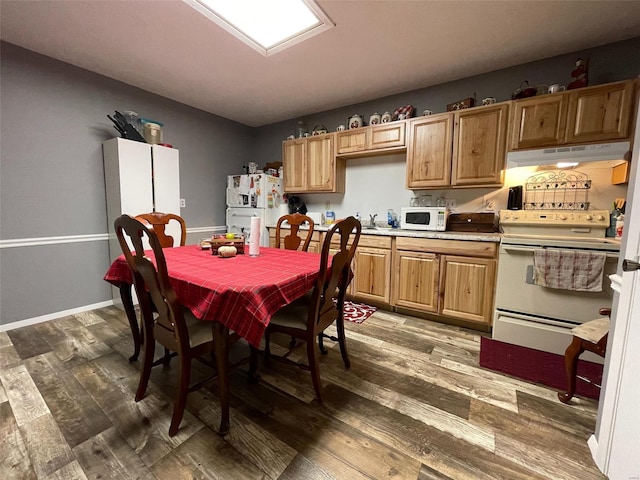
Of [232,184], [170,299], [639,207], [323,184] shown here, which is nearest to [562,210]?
[639,207]

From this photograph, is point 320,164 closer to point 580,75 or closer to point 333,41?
point 333,41

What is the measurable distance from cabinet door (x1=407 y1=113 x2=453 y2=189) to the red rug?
1.65 meters

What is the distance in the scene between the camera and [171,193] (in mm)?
3182

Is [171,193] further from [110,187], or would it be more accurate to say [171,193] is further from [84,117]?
[84,117]

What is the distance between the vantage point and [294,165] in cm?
378

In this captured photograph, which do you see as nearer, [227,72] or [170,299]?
[170,299]

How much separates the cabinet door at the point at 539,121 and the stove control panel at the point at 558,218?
616 millimetres

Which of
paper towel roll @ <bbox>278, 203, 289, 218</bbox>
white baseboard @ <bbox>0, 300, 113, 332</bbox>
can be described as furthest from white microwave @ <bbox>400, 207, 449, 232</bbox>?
white baseboard @ <bbox>0, 300, 113, 332</bbox>

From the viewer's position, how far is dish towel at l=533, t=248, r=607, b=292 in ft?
6.09

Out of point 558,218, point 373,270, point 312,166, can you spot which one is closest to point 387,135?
point 312,166

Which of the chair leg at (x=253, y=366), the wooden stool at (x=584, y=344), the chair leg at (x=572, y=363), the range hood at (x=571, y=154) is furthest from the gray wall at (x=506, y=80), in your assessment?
the chair leg at (x=253, y=366)

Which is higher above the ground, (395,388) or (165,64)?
(165,64)

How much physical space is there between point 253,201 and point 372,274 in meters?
2.05

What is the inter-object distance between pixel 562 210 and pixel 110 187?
4590mm
